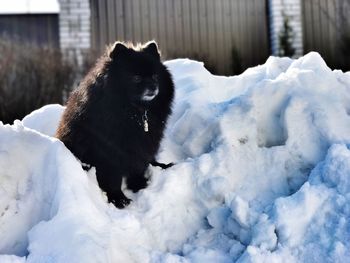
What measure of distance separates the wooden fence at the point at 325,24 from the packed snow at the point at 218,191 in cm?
904

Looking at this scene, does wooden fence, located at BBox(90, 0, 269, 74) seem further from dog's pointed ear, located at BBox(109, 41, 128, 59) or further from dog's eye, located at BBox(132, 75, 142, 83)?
dog's eye, located at BBox(132, 75, 142, 83)

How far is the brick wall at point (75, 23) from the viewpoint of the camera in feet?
37.4

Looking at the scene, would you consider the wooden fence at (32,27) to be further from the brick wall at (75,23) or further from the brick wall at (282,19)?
the brick wall at (282,19)

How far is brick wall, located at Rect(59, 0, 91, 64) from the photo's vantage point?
11.4 meters

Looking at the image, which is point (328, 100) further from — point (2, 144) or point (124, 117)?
point (2, 144)

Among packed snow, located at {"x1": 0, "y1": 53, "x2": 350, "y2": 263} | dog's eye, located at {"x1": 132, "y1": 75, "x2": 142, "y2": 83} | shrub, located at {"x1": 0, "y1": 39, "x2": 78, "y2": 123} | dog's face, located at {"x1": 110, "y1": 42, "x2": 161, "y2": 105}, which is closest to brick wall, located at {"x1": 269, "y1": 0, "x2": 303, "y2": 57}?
shrub, located at {"x1": 0, "y1": 39, "x2": 78, "y2": 123}

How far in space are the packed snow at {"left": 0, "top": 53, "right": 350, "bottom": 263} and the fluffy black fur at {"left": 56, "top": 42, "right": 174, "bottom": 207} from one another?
113 mm

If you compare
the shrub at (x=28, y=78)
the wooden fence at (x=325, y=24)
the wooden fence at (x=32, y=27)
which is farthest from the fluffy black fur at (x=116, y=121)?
the wooden fence at (x=325, y=24)

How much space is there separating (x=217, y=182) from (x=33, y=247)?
118cm

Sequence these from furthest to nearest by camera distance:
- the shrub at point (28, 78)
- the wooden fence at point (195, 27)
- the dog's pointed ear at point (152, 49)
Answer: the wooden fence at point (195, 27)
the shrub at point (28, 78)
the dog's pointed ear at point (152, 49)

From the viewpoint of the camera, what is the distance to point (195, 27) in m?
12.1

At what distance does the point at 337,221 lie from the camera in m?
2.85

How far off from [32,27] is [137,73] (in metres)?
8.79

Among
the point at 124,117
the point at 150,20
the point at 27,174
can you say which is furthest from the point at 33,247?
the point at 150,20
